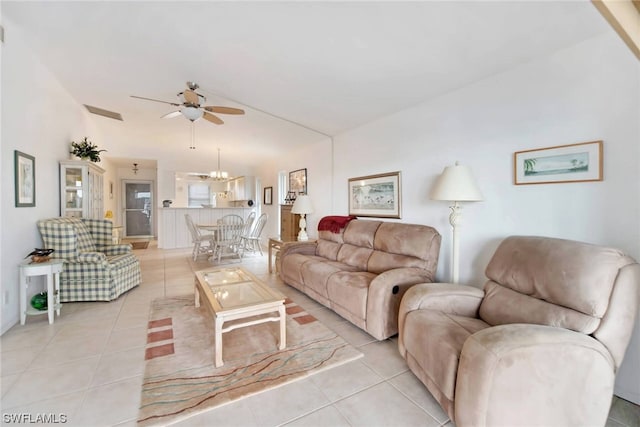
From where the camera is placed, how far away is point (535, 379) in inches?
48.6

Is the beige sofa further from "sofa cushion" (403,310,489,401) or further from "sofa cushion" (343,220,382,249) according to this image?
"sofa cushion" (403,310,489,401)

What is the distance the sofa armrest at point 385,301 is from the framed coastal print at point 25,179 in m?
3.43

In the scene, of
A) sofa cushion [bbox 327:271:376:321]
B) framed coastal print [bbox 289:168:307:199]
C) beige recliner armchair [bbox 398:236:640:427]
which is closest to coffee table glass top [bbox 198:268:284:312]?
sofa cushion [bbox 327:271:376:321]

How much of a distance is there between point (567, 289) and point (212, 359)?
2427 millimetres

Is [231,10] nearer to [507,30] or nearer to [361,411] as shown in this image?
[507,30]

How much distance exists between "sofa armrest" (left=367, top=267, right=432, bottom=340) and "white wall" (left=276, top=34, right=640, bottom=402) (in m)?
0.81

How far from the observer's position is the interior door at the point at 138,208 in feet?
29.3

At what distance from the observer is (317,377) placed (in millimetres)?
1859

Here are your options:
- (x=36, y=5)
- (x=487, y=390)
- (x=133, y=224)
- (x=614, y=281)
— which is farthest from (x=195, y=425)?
(x=133, y=224)

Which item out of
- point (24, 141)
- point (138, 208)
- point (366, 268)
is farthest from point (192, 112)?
point (138, 208)

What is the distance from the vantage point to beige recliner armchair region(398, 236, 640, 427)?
1.23 m

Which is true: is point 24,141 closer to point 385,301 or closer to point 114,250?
point 114,250

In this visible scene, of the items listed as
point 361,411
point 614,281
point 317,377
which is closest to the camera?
point 614,281

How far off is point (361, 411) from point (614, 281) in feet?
5.11
